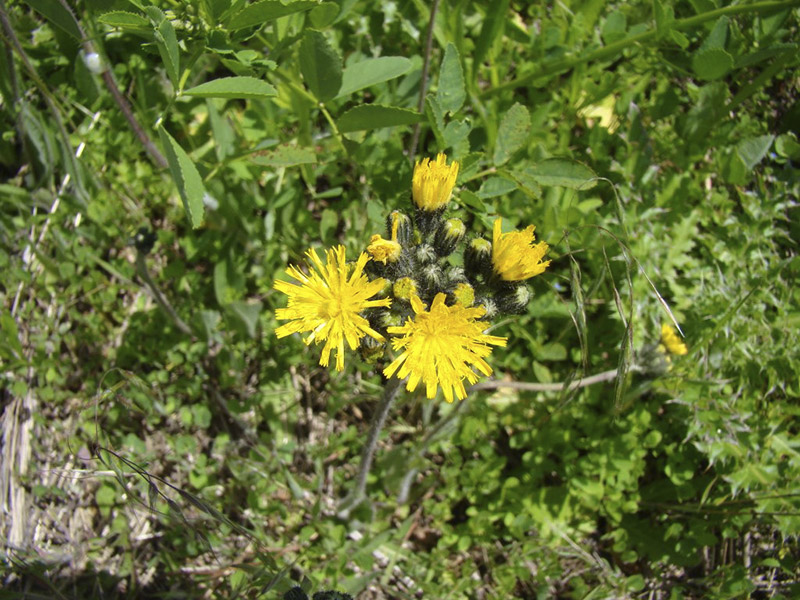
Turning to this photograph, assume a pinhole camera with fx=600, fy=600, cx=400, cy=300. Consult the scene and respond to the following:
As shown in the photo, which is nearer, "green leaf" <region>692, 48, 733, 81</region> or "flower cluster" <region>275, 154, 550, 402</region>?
"flower cluster" <region>275, 154, 550, 402</region>

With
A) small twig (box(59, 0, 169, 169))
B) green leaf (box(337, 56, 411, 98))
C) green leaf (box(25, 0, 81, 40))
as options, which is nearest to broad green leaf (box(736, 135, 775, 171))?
green leaf (box(337, 56, 411, 98))

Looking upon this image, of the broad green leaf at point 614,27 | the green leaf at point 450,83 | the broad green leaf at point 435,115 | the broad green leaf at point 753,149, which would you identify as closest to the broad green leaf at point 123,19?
the broad green leaf at point 435,115

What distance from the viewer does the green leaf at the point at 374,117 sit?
2.47 metres

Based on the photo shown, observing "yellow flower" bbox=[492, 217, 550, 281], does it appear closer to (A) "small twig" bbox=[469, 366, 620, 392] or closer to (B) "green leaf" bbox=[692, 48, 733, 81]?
(A) "small twig" bbox=[469, 366, 620, 392]

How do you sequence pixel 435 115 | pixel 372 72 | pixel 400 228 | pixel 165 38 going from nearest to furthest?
1. pixel 165 38
2. pixel 400 228
3. pixel 435 115
4. pixel 372 72

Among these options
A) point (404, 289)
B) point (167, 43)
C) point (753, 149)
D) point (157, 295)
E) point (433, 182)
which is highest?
point (167, 43)

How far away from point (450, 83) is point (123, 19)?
4.26ft

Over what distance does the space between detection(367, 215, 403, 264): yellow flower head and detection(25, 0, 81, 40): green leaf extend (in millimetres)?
1687

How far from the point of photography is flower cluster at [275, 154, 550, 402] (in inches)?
81.4

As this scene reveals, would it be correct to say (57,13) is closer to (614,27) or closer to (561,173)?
(561,173)

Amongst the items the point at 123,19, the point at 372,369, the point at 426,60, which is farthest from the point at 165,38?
the point at 372,369

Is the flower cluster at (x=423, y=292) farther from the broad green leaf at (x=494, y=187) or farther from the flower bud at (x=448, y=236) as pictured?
the broad green leaf at (x=494, y=187)

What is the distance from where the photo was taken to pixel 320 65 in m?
2.62

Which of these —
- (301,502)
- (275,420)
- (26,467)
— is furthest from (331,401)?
(26,467)
